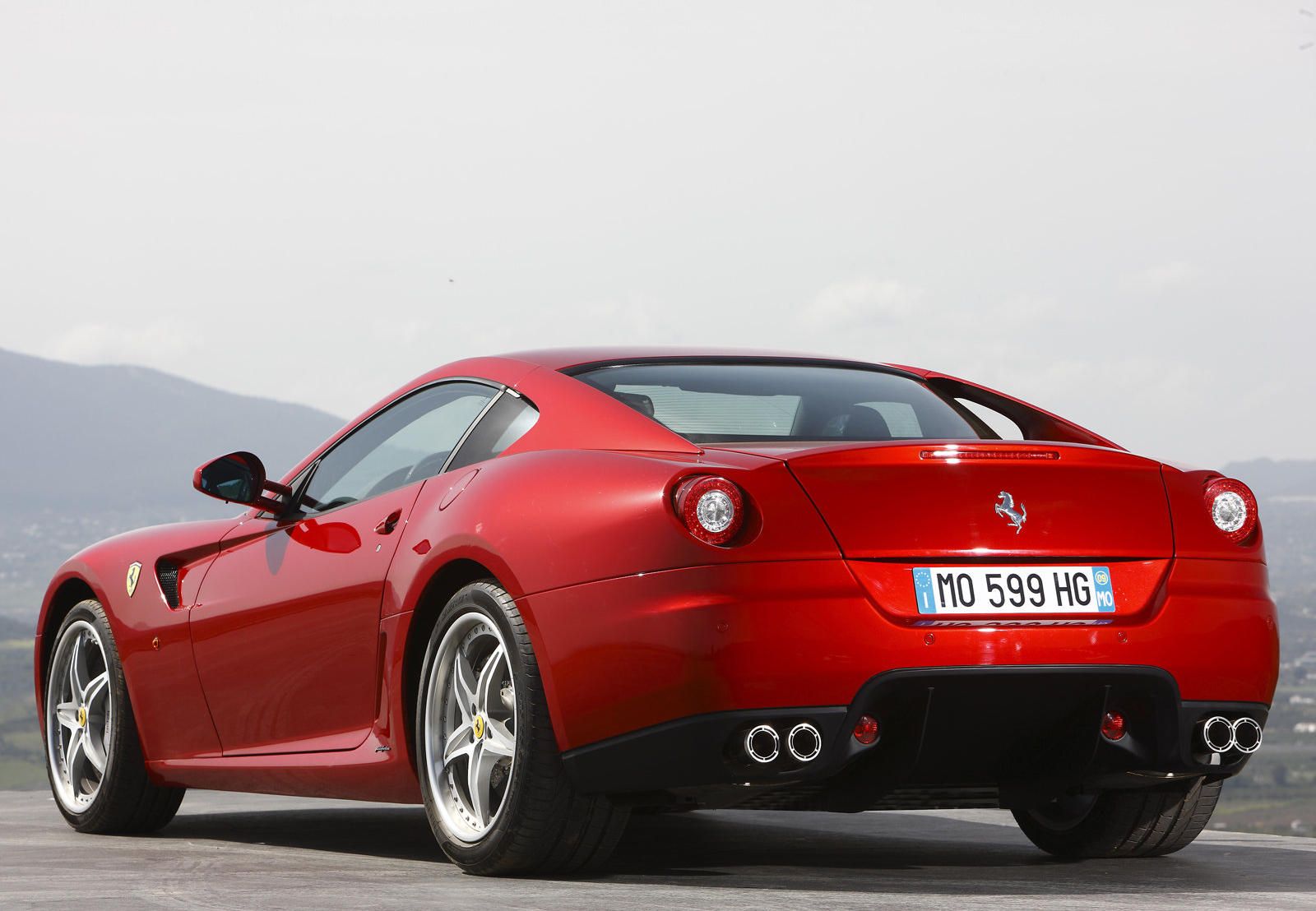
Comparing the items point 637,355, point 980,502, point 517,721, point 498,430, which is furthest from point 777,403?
point 517,721

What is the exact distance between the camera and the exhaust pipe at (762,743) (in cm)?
419

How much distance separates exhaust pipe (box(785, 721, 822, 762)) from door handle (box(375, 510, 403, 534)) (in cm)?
145

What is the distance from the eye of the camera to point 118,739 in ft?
21.5

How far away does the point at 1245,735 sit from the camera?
4566 millimetres

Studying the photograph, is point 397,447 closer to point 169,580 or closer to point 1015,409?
point 169,580

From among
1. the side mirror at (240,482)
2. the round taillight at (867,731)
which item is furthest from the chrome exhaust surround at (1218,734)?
the side mirror at (240,482)

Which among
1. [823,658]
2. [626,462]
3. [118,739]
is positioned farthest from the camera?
[118,739]

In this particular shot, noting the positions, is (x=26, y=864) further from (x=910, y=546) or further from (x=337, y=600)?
(x=910, y=546)

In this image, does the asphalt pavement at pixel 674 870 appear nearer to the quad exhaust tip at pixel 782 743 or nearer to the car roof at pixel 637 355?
the quad exhaust tip at pixel 782 743

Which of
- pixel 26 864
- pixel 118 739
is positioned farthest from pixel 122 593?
pixel 26 864

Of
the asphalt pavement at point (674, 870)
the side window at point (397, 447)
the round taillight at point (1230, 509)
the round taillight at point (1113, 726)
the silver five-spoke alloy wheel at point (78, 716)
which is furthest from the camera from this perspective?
the silver five-spoke alloy wheel at point (78, 716)

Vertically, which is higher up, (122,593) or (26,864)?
(122,593)

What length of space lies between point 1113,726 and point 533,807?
4.49ft

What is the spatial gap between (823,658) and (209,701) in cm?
264
